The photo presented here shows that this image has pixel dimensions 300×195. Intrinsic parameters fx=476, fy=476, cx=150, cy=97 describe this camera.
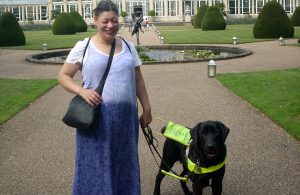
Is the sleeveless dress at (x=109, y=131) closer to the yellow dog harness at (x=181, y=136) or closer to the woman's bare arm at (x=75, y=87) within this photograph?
the woman's bare arm at (x=75, y=87)

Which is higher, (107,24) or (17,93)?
(107,24)

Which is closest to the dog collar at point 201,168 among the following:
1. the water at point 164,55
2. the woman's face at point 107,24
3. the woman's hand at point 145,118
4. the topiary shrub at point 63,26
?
the woman's hand at point 145,118

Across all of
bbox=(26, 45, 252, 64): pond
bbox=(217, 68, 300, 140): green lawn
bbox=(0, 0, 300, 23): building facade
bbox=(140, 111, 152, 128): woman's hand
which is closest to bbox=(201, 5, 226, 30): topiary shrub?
bbox=(26, 45, 252, 64): pond

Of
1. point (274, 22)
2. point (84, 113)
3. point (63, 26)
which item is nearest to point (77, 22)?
point (63, 26)

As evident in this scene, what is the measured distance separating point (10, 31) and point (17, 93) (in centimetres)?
1626

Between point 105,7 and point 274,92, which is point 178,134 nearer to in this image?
point 105,7

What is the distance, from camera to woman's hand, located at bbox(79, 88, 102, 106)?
9.37 ft

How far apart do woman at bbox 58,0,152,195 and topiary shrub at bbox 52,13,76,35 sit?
31.5 metres

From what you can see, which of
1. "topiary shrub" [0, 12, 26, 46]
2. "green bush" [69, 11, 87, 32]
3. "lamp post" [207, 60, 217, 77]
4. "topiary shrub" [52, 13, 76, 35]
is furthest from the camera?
"green bush" [69, 11, 87, 32]

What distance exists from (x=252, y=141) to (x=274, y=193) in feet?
5.84

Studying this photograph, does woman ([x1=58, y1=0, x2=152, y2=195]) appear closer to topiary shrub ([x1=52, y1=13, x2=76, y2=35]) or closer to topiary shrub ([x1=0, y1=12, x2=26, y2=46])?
topiary shrub ([x1=0, y1=12, x2=26, y2=46])

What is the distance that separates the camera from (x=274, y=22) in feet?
79.3

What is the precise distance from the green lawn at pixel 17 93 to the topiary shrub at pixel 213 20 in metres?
21.9

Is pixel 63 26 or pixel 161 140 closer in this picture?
pixel 161 140
